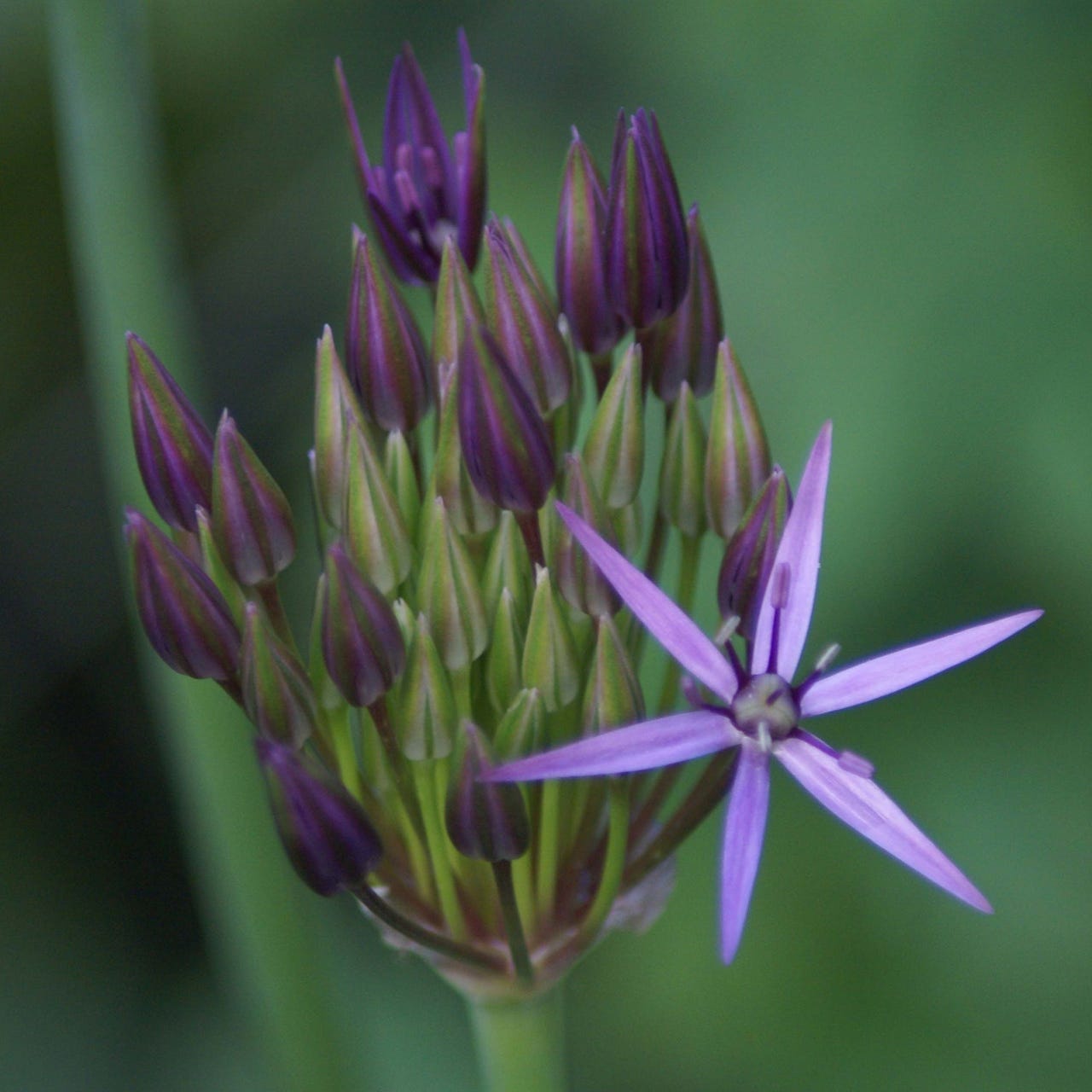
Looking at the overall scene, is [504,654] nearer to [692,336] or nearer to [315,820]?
[315,820]

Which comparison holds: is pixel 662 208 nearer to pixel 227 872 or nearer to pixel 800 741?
pixel 800 741

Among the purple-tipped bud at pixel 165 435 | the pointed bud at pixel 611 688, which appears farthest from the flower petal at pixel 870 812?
the purple-tipped bud at pixel 165 435

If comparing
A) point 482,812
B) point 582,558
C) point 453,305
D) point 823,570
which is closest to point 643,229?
point 453,305

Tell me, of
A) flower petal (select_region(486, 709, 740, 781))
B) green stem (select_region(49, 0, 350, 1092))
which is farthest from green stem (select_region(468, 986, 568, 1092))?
flower petal (select_region(486, 709, 740, 781))

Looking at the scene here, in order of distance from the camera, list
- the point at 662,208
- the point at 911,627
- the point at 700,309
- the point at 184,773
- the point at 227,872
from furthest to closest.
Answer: the point at 911,627, the point at 184,773, the point at 227,872, the point at 700,309, the point at 662,208

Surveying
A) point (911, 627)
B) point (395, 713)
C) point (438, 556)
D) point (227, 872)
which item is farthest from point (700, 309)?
point (911, 627)

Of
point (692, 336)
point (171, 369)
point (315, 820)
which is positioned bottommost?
point (315, 820)
